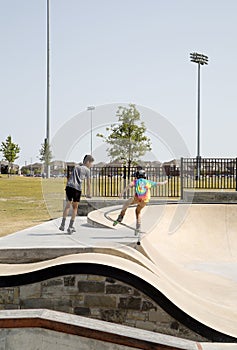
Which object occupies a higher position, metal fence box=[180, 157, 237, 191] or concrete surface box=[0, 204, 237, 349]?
metal fence box=[180, 157, 237, 191]

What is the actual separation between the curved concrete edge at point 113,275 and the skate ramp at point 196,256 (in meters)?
0.05

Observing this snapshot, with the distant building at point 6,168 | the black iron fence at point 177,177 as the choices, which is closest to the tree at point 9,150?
the distant building at point 6,168

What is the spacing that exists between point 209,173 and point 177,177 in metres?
1.91

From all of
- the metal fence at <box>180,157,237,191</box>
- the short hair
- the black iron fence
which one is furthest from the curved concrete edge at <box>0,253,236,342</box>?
the metal fence at <box>180,157,237,191</box>

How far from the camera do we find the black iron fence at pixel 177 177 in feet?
64.4

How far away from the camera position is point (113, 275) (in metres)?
6.44

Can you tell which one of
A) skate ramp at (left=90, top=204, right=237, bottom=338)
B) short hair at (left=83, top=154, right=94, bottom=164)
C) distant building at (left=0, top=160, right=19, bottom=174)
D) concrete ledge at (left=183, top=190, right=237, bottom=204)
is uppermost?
distant building at (left=0, top=160, right=19, bottom=174)

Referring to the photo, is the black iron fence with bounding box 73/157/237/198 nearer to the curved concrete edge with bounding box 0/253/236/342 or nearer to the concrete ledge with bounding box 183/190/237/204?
the concrete ledge with bounding box 183/190/237/204

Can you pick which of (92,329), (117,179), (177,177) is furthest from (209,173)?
(92,329)

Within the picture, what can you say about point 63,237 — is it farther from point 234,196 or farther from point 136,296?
point 234,196

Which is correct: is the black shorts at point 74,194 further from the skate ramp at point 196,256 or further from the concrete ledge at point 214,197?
the concrete ledge at point 214,197

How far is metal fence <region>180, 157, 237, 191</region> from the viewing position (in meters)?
20.4

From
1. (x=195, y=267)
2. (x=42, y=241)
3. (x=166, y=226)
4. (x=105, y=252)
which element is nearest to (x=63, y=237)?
(x=42, y=241)

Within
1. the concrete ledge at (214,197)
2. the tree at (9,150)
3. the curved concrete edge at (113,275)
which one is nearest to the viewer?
the curved concrete edge at (113,275)
